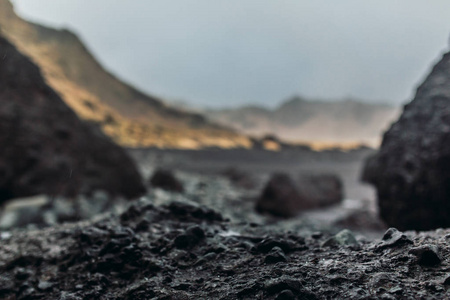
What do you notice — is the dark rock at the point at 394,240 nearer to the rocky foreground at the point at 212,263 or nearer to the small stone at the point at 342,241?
the rocky foreground at the point at 212,263

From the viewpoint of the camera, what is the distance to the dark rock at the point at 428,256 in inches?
74.0

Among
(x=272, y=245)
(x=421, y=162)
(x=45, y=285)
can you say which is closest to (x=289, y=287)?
(x=272, y=245)

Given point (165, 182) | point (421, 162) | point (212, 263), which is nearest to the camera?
point (212, 263)

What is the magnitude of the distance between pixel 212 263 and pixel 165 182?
8666mm

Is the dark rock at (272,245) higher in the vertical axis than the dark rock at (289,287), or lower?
higher

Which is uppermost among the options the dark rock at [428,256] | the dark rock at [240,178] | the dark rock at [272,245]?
the dark rock at [240,178]

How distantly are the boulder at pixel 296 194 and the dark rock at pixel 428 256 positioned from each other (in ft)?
21.5

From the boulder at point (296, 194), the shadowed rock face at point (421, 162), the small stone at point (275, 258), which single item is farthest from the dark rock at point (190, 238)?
the boulder at point (296, 194)

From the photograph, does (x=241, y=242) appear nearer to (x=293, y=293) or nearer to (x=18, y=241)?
(x=293, y=293)

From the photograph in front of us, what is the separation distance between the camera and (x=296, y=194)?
907 cm

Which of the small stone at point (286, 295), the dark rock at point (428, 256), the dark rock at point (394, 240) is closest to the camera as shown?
the small stone at point (286, 295)

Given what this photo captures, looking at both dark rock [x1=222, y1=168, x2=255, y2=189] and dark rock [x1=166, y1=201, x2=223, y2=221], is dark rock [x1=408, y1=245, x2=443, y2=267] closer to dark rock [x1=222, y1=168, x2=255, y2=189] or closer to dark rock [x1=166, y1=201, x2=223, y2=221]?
dark rock [x1=166, y1=201, x2=223, y2=221]

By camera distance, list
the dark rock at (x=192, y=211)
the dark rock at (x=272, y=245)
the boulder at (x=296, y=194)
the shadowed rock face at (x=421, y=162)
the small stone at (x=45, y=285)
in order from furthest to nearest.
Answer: the boulder at (x=296, y=194) → the shadowed rock face at (x=421, y=162) → the dark rock at (x=192, y=211) → the small stone at (x=45, y=285) → the dark rock at (x=272, y=245)

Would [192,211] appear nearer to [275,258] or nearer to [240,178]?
[275,258]
